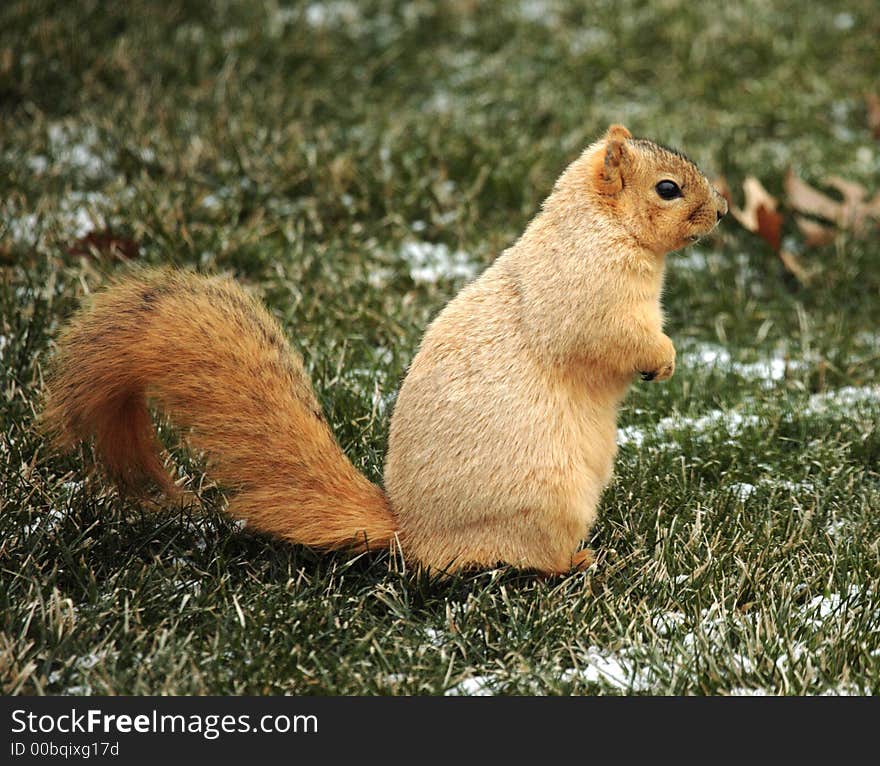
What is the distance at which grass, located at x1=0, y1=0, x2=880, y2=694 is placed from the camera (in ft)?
8.87

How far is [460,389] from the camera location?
2.82 metres

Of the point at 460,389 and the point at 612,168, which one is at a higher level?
the point at 612,168

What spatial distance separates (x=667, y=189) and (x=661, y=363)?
438 millimetres

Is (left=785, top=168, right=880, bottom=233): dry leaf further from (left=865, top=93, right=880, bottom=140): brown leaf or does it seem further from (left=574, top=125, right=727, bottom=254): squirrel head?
(left=574, top=125, right=727, bottom=254): squirrel head

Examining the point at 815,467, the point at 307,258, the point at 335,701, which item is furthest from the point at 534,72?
the point at 335,701

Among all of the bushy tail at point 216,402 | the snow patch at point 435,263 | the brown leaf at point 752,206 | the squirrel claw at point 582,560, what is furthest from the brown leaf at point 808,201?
the bushy tail at point 216,402

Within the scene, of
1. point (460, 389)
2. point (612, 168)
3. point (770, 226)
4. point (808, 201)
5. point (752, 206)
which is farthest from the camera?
point (808, 201)

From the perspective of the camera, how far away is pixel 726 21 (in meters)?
6.91

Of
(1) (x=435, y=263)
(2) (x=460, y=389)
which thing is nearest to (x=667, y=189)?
(2) (x=460, y=389)

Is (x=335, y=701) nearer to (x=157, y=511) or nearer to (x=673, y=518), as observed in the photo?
(x=157, y=511)

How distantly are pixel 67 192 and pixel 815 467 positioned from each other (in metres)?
3.21

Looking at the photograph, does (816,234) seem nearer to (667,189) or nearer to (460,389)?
(667,189)

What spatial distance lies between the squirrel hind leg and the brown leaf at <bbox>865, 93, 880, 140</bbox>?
4.44m

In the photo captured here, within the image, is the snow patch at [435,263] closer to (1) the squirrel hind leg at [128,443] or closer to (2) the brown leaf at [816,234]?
(2) the brown leaf at [816,234]
